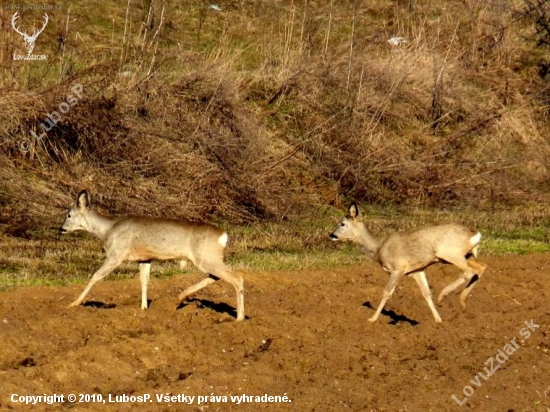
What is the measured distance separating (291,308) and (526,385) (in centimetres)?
333

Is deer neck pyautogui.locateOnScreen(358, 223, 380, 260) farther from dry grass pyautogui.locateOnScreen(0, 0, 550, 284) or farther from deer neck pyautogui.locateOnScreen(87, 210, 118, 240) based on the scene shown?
dry grass pyautogui.locateOnScreen(0, 0, 550, 284)

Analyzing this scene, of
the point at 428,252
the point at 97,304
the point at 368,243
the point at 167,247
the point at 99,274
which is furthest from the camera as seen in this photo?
the point at 368,243

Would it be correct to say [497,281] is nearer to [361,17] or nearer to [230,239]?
[230,239]

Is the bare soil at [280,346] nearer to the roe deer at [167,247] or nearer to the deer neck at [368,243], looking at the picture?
the roe deer at [167,247]

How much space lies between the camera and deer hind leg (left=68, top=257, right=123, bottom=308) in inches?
433

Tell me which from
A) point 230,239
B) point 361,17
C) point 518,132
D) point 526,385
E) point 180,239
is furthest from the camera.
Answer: point 361,17

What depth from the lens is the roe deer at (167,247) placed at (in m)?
11.0

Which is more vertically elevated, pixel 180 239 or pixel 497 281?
pixel 180 239

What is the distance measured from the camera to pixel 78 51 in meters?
22.7

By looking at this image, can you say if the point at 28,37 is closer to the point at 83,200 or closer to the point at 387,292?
the point at 83,200

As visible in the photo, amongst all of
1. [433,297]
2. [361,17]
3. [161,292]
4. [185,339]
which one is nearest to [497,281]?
[433,297]

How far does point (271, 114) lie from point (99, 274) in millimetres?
11624

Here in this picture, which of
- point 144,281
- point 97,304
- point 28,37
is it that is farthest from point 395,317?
point 28,37

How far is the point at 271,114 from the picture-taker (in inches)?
879
